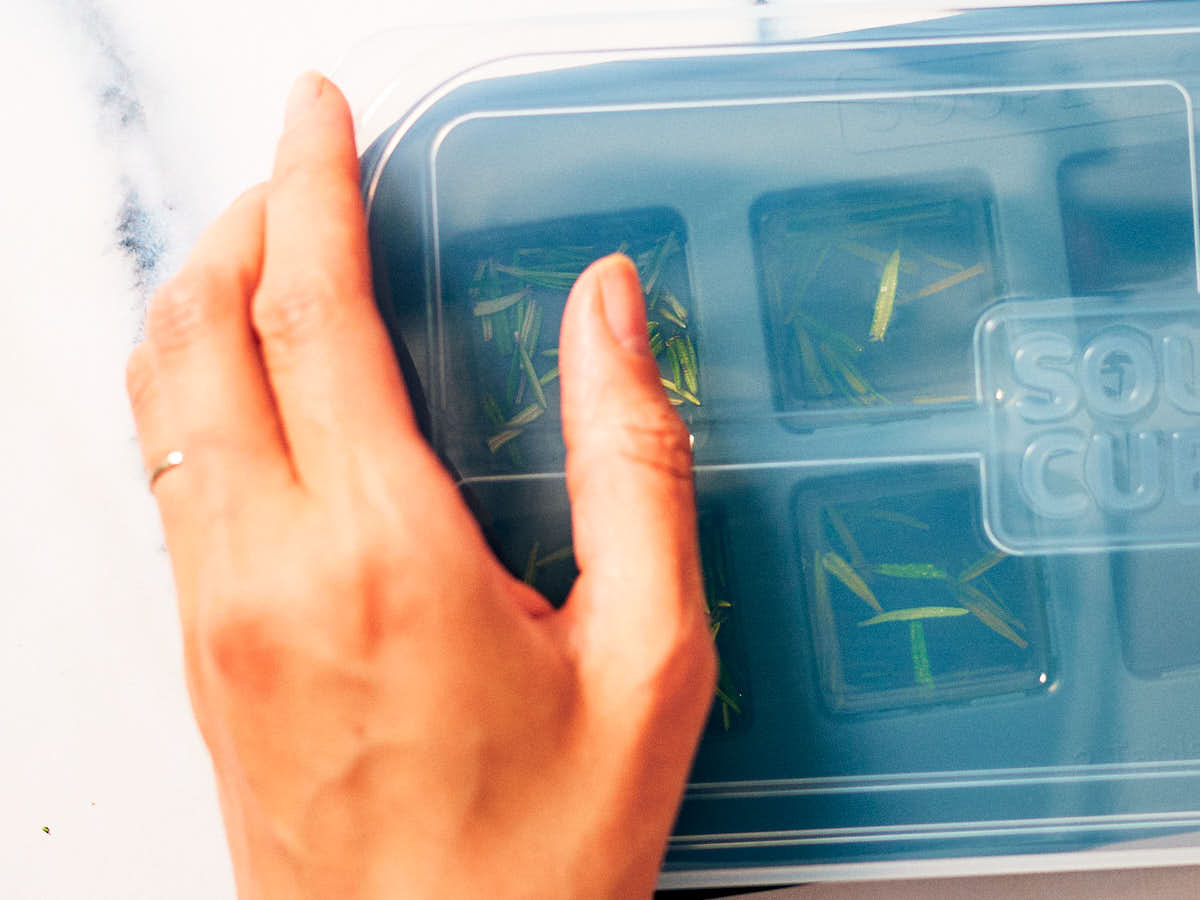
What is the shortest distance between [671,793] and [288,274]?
414mm

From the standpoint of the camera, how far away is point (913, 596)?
721 millimetres

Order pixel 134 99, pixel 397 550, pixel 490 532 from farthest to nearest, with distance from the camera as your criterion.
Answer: pixel 134 99, pixel 490 532, pixel 397 550

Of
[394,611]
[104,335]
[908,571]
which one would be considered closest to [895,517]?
[908,571]

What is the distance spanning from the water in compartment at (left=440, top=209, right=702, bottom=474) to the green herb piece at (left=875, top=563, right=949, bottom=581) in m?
0.19

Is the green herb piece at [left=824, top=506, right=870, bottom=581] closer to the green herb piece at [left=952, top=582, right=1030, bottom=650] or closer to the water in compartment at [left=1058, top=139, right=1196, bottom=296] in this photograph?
the green herb piece at [left=952, top=582, right=1030, bottom=650]

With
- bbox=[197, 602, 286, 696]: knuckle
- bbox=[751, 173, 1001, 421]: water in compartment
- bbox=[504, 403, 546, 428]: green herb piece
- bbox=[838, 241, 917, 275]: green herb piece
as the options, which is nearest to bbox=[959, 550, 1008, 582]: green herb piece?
bbox=[751, 173, 1001, 421]: water in compartment

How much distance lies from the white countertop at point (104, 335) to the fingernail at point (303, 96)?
0.63 ft

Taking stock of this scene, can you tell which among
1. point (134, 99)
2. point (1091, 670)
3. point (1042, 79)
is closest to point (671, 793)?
point (1091, 670)

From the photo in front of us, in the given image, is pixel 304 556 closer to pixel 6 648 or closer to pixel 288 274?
pixel 288 274

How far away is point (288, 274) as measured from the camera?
1.98 feet

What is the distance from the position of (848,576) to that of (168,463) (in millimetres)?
491

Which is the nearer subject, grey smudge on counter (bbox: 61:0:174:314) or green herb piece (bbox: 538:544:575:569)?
green herb piece (bbox: 538:544:575:569)

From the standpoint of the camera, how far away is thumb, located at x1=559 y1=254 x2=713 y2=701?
56cm

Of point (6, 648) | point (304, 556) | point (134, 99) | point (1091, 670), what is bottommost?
point (1091, 670)
